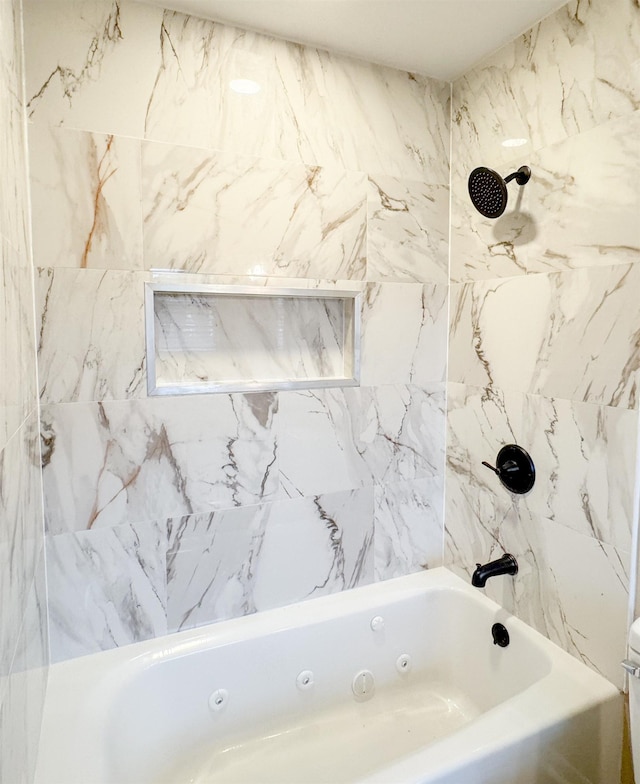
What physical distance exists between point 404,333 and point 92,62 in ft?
4.14

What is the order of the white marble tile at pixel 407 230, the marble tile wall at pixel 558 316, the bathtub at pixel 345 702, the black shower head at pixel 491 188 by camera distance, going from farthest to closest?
the white marble tile at pixel 407 230, the black shower head at pixel 491 188, the marble tile wall at pixel 558 316, the bathtub at pixel 345 702

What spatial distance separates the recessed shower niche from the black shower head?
19.4 inches

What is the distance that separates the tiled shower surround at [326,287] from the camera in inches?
50.3

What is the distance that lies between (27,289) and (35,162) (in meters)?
0.36

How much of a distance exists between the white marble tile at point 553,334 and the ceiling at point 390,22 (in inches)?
30.1

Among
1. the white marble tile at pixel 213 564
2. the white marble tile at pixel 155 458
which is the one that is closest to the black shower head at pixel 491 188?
the white marble tile at pixel 155 458

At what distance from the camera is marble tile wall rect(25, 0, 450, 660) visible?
131 cm

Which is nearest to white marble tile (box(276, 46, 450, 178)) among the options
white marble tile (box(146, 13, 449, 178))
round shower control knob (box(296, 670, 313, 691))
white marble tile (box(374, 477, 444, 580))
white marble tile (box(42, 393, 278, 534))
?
white marble tile (box(146, 13, 449, 178))

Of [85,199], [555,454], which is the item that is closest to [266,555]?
[555,454]

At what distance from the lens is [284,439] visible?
1.60 m

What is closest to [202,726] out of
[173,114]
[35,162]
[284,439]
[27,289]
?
[284,439]

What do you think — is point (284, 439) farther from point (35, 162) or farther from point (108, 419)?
point (35, 162)

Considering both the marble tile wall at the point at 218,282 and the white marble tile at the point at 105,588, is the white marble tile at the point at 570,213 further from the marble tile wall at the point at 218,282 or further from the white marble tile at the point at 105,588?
the white marble tile at the point at 105,588

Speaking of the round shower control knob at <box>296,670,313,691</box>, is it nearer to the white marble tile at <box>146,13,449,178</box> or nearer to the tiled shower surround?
the tiled shower surround
